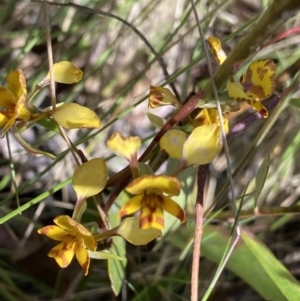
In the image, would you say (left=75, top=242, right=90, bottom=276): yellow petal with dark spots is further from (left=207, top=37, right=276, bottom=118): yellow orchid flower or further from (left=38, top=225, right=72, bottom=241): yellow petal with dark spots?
(left=207, top=37, right=276, bottom=118): yellow orchid flower

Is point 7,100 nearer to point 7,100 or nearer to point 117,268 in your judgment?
point 7,100

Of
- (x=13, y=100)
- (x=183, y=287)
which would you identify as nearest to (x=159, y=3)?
(x=183, y=287)

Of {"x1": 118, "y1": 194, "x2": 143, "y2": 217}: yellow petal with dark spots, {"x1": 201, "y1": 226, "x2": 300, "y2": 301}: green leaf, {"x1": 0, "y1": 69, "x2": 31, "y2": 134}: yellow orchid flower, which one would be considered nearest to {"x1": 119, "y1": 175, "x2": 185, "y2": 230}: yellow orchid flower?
{"x1": 118, "y1": 194, "x2": 143, "y2": 217}: yellow petal with dark spots

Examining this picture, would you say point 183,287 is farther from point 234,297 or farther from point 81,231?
point 81,231

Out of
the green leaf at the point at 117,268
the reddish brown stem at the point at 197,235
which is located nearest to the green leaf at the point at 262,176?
the reddish brown stem at the point at 197,235

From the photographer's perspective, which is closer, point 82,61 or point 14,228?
point 14,228

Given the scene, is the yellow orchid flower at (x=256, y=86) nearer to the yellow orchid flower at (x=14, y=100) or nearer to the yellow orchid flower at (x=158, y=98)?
the yellow orchid flower at (x=158, y=98)
